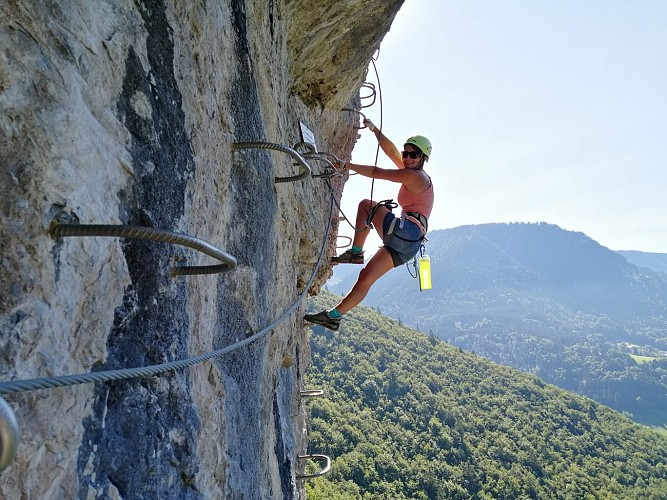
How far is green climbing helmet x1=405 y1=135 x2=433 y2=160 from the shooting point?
481 centimetres

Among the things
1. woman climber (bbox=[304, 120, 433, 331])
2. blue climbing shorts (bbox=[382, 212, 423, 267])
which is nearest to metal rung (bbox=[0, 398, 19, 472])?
woman climber (bbox=[304, 120, 433, 331])

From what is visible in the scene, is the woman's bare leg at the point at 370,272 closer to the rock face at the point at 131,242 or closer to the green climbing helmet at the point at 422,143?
the green climbing helmet at the point at 422,143

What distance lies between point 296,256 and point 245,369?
101 inches

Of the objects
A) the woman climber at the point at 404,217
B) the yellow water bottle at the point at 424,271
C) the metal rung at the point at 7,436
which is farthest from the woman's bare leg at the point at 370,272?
the metal rung at the point at 7,436

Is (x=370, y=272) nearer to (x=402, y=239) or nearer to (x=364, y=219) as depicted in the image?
(x=402, y=239)

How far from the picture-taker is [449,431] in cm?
6662

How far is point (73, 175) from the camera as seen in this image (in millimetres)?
1372

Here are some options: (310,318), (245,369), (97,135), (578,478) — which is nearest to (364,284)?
(310,318)

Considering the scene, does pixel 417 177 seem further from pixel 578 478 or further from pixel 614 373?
pixel 614 373

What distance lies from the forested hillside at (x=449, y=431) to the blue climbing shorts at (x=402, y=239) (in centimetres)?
4337

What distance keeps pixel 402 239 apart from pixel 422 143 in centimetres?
101

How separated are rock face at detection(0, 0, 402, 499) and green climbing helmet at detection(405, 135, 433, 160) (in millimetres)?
1985

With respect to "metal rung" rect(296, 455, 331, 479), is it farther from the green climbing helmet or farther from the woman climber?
the green climbing helmet

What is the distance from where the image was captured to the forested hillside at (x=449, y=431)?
55.2 metres
